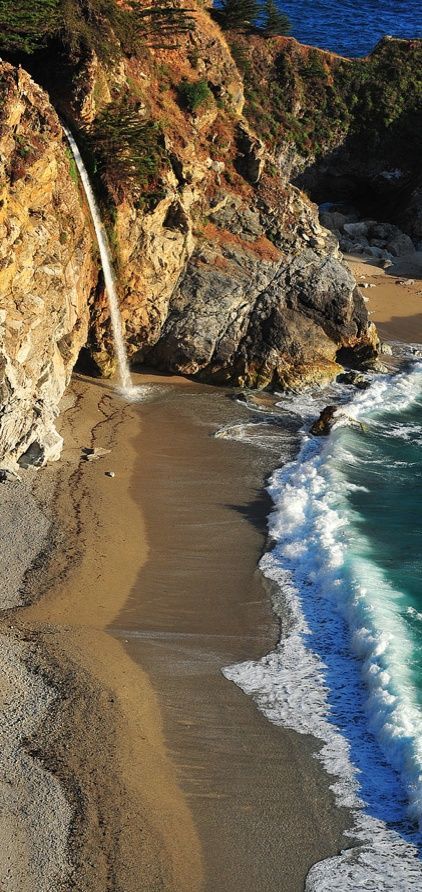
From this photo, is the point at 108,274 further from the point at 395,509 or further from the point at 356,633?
the point at 356,633

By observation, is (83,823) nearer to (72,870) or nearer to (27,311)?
(72,870)

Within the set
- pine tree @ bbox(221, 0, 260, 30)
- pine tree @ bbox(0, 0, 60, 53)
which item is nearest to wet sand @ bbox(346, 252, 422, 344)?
pine tree @ bbox(221, 0, 260, 30)

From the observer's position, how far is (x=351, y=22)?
5441 cm

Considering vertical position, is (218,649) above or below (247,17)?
below

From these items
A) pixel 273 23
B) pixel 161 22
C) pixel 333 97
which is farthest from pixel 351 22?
pixel 161 22

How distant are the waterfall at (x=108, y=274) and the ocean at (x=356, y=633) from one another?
185 inches

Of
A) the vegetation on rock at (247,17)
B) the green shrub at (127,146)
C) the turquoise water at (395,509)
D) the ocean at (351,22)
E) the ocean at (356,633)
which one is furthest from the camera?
the ocean at (351,22)

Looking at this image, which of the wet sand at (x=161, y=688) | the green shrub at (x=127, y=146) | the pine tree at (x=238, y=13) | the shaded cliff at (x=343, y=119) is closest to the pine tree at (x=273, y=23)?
the shaded cliff at (x=343, y=119)

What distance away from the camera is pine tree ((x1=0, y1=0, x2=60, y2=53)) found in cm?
2169

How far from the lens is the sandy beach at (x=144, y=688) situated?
1094 cm

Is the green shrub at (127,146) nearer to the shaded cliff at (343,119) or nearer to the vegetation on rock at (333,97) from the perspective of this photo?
the vegetation on rock at (333,97)

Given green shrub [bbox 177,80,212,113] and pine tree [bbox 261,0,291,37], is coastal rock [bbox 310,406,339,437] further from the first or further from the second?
pine tree [bbox 261,0,291,37]

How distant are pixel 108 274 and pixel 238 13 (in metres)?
16.5

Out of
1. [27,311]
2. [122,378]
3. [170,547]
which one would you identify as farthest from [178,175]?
[170,547]
